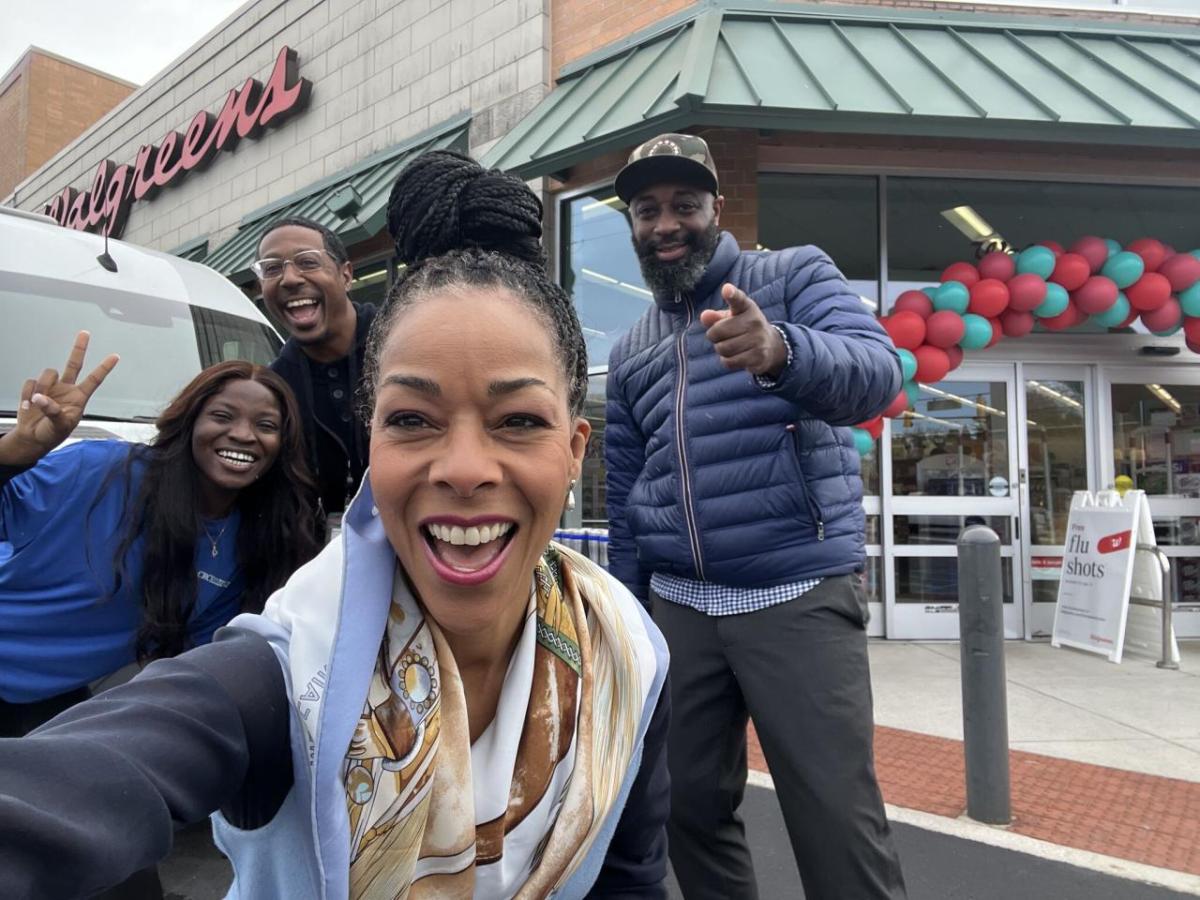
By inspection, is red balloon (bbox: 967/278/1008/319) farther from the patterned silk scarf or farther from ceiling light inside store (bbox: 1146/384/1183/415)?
the patterned silk scarf

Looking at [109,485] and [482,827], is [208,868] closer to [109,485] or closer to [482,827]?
[109,485]

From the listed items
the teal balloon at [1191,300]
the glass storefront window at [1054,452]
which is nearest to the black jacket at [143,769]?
the teal balloon at [1191,300]

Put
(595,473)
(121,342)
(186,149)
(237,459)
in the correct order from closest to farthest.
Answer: (237,459) → (121,342) → (595,473) → (186,149)

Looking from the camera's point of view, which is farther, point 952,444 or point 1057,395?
point 1057,395

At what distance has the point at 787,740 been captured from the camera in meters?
2.04

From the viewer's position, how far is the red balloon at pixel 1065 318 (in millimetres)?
6520

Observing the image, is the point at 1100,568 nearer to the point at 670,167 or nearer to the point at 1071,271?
the point at 1071,271

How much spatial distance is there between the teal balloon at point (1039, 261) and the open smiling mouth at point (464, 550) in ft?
20.8

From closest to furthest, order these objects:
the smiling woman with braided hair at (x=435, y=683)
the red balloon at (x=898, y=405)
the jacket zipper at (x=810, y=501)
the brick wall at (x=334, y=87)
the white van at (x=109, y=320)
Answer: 1. the smiling woman with braided hair at (x=435, y=683)
2. the jacket zipper at (x=810, y=501)
3. the white van at (x=109, y=320)
4. the red balloon at (x=898, y=405)
5. the brick wall at (x=334, y=87)

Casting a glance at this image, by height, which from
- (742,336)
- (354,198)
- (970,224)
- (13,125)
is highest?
(13,125)

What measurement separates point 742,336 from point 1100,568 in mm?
6064

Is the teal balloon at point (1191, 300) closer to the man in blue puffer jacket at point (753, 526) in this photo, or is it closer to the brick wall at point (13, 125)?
the man in blue puffer jacket at point (753, 526)

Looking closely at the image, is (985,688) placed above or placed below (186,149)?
below

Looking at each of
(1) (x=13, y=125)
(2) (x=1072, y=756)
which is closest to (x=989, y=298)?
(2) (x=1072, y=756)
